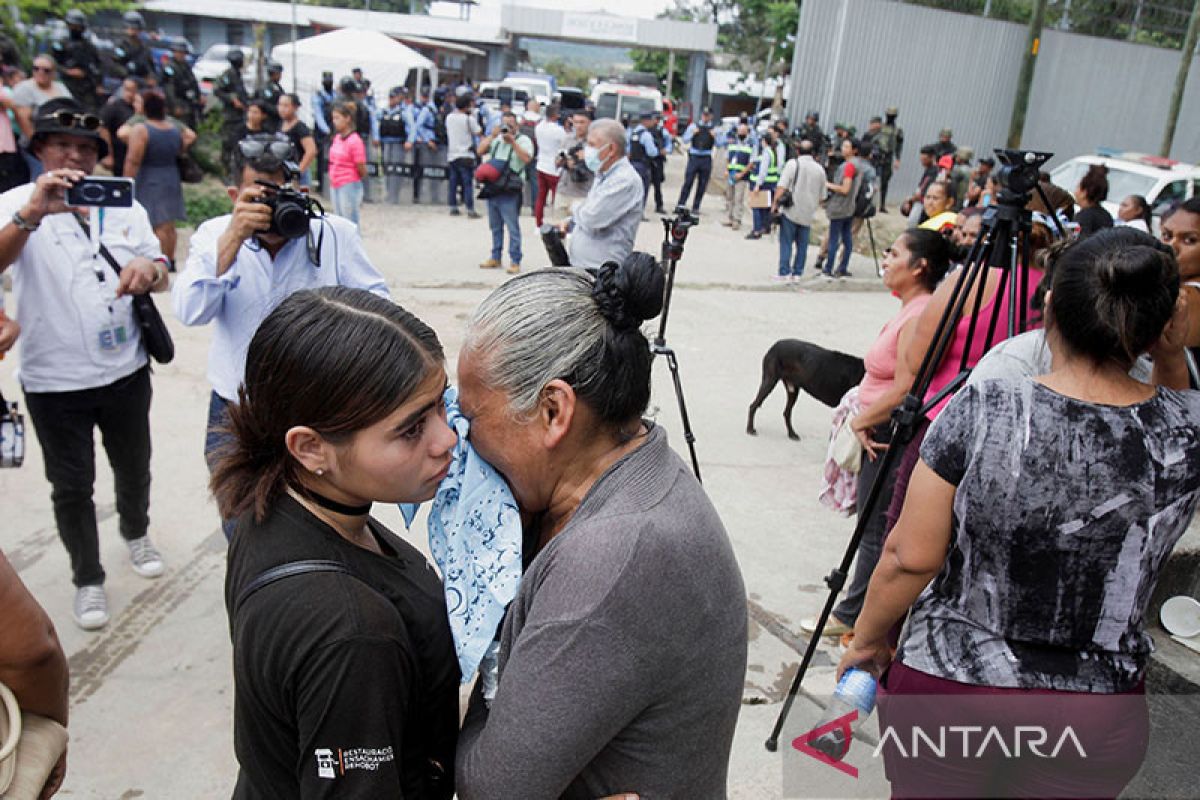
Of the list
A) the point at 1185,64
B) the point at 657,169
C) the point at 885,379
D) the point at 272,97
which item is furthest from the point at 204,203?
the point at 1185,64

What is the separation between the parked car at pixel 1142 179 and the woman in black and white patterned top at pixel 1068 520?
10905mm

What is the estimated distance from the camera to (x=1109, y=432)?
1598 mm

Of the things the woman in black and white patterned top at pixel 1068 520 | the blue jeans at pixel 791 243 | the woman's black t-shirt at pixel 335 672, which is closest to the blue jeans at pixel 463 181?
the blue jeans at pixel 791 243

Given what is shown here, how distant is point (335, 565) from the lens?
1250 millimetres

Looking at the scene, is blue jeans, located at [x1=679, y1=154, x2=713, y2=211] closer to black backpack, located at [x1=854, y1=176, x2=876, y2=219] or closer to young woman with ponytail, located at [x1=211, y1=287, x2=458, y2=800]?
black backpack, located at [x1=854, y1=176, x2=876, y2=219]

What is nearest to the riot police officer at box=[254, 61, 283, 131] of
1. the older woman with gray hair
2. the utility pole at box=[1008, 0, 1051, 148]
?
the older woman with gray hair

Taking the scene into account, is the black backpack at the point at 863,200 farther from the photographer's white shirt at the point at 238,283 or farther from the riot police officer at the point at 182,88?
the riot police officer at the point at 182,88

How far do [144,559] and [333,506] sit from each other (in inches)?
115

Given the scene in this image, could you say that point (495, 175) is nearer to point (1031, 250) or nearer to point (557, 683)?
point (1031, 250)

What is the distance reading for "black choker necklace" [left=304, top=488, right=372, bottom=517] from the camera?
1371 mm

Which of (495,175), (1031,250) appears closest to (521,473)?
(1031,250)

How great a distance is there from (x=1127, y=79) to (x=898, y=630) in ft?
76.3

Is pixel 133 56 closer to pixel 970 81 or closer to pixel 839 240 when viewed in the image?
→ pixel 839 240

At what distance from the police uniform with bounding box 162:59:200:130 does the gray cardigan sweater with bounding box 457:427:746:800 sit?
12.6 metres
